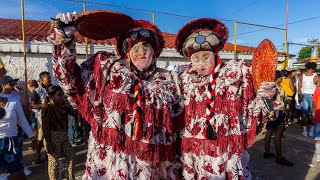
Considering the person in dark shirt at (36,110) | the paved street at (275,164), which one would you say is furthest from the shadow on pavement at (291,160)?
the person in dark shirt at (36,110)

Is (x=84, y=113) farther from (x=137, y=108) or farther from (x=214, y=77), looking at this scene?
(x=214, y=77)

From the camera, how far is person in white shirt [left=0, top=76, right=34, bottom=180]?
3.06 metres

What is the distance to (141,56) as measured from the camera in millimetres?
1973

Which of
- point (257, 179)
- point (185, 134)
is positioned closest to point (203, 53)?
point (185, 134)

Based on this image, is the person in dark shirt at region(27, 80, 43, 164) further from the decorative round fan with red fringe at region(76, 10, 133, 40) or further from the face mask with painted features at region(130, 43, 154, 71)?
the face mask with painted features at region(130, 43, 154, 71)

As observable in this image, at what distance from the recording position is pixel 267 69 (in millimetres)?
1810

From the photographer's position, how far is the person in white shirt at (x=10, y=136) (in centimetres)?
306

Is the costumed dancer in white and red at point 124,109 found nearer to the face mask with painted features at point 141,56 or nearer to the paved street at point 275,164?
the face mask with painted features at point 141,56

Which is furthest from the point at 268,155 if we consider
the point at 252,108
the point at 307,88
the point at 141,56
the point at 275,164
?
the point at 141,56

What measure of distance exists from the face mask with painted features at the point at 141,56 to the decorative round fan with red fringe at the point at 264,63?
2.62 ft

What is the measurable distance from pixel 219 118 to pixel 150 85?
589 mm

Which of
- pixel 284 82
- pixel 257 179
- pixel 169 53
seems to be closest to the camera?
pixel 257 179

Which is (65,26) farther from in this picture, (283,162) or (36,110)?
(283,162)

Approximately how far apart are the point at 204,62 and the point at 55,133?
222cm
